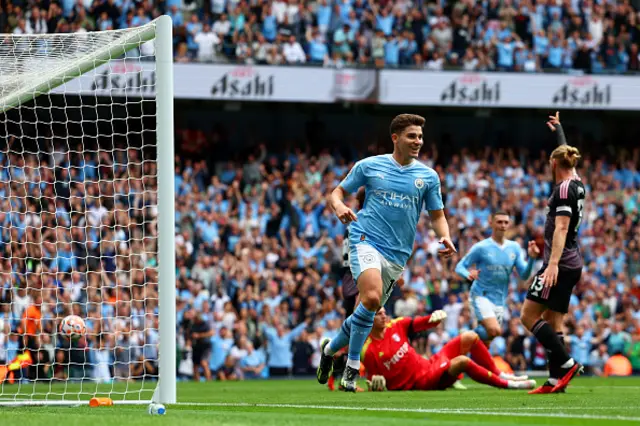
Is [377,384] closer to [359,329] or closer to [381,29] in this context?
[359,329]

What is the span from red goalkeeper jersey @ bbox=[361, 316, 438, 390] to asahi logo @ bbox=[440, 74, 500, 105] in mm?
15468

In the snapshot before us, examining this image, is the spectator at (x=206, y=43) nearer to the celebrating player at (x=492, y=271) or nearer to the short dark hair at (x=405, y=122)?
the celebrating player at (x=492, y=271)

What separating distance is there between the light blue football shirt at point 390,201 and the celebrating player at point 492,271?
4939 millimetres

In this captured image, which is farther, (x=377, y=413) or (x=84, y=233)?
(x=84, y=233)

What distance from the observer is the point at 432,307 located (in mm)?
24359

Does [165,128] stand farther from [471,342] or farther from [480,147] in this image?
[480,147]

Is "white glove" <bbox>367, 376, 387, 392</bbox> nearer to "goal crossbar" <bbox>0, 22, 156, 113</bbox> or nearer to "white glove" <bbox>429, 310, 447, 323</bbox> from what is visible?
"white glove" <bbox>429, 310, 447, 323</bbox>

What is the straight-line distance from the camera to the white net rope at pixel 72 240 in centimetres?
1138

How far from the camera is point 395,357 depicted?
13.5 meters

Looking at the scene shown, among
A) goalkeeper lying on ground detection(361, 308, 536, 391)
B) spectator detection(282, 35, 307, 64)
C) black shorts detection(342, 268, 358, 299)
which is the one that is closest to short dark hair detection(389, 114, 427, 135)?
goalkeeper lying on ground detection(361, 308, 536, 391)

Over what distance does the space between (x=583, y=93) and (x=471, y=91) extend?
303cm

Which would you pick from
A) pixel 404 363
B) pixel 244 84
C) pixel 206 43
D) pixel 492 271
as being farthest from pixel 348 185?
pixel 206 43

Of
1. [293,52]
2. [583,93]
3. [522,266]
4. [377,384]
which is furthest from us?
[583,93]

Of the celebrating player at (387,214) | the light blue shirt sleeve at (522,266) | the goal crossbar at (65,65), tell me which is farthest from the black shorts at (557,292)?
the goal crossbar at (65,65)
